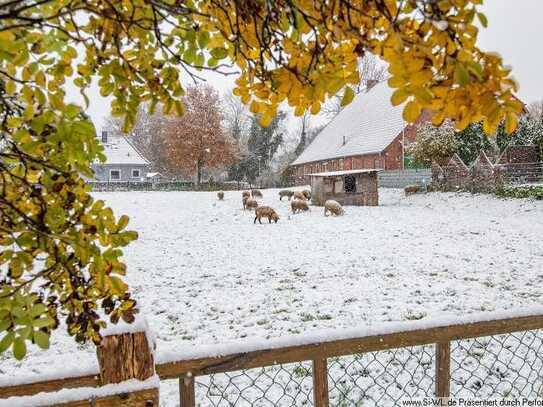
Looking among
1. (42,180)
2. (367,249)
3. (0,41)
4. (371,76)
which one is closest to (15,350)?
(42,180)

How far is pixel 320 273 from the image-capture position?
7734mm

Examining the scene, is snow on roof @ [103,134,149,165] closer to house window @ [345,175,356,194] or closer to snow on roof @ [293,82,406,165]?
snow on roof @ [293,82,406,165]

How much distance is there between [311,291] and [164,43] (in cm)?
588

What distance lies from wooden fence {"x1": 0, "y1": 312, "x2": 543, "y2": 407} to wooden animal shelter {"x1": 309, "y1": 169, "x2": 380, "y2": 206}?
1730 cm

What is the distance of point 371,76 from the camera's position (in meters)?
40.5

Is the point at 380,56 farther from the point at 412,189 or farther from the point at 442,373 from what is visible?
the point at 412,189

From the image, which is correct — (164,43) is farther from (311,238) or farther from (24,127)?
(311,238)

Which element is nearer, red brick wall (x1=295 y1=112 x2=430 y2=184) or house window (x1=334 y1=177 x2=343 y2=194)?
house window (x1=334 y1=177 x2=343 y2=194)

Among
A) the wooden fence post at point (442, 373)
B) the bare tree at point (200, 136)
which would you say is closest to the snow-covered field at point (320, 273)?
the wooden fence post at point (442, 373)

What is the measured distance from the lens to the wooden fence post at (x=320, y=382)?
2109 mm

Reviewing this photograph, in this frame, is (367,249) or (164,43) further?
(367,249)

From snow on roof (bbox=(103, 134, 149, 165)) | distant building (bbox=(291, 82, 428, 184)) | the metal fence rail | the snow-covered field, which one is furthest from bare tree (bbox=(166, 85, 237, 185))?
the metal fence rail

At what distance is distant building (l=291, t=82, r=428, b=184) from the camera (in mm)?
26859

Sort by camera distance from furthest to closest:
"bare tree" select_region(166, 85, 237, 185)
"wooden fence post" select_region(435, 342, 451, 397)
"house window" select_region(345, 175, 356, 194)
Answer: "bare tree" select_region(166, 85, 237, 185) < "house window" select_region(345, 175, 356, 194) < "wooden fence post" select_region(435, 342, 451, 397)
